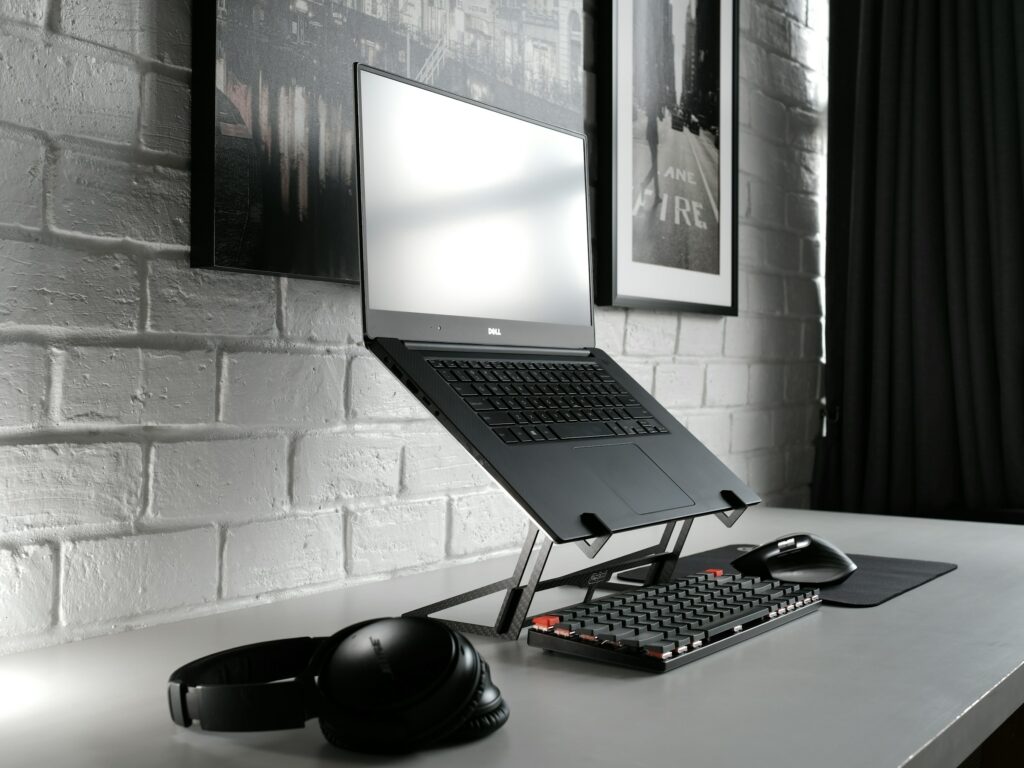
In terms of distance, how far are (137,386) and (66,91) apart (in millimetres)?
269

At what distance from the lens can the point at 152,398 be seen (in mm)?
952

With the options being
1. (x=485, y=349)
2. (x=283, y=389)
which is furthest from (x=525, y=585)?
(x=283, y=389)

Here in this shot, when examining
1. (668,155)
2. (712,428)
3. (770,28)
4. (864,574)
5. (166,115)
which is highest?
(770,28)

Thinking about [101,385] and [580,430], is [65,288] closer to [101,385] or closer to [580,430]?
[101,385]

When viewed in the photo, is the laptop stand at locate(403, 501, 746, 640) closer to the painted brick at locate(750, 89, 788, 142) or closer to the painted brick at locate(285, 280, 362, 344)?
the painted brick at locate(285, 280, 362, 344)

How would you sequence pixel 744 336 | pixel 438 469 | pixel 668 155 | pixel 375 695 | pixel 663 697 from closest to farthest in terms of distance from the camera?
pixel 375 695 < pixel 663 697 < pixel 438 469 < pixel 668 155 < pixel 744 336

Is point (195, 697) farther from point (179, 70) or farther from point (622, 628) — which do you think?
point (179, 70)

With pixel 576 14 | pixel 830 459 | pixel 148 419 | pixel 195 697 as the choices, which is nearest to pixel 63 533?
pixel 148 419

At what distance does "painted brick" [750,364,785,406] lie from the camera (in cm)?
200

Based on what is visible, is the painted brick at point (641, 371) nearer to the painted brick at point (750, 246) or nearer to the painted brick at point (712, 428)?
the painted brick at point (712, 428)

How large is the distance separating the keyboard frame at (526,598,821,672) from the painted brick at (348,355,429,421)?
0.42 m

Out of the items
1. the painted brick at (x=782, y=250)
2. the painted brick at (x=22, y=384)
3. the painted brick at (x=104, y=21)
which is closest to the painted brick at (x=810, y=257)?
the painted brick at (x=782, y=250)

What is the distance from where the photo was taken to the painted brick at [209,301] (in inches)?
37.9

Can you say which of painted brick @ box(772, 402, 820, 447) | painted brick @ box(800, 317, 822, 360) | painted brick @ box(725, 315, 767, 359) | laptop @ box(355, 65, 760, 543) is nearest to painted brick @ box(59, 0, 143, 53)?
laptop @ box(355, 65, 760, 543)
